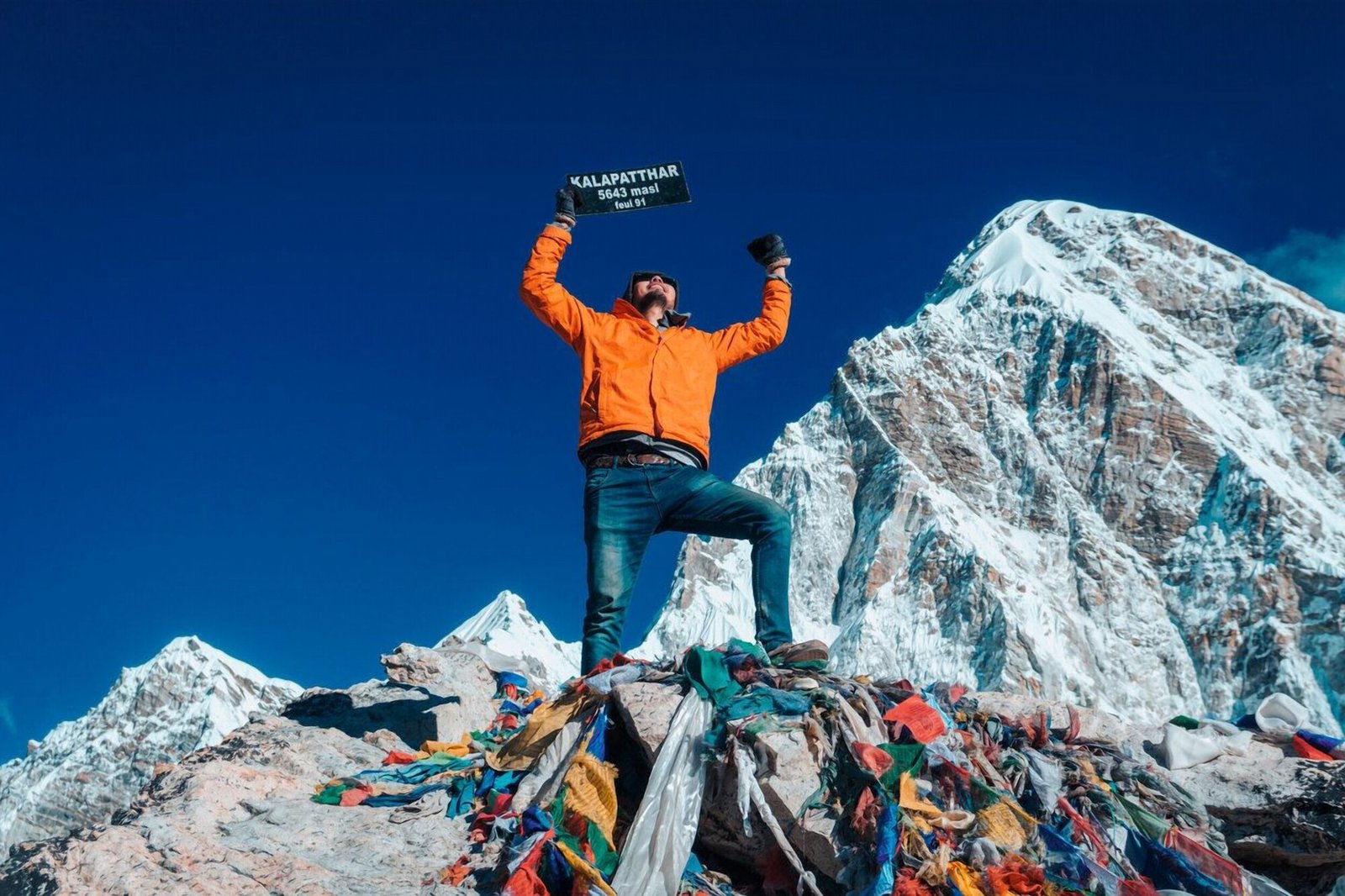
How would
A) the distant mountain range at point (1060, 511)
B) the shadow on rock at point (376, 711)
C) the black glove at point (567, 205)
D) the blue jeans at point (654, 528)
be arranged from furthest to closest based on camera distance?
1. the distant mountain range at point (1060, 511)
2. the shadow on rock at point (376, 711)
3. the black glove at point (567, 205)
4. the blue jeans at point (654, 528)

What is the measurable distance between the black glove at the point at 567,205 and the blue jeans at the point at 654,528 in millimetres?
1589

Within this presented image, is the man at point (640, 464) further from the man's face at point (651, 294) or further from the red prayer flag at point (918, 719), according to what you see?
the red prayer flag at point (918, 719)

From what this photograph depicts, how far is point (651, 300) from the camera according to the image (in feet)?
20.8

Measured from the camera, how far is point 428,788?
498cm

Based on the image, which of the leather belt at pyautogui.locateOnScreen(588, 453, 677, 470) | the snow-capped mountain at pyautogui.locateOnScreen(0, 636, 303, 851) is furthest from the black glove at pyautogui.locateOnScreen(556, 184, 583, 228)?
the snow-capped mountain at pyautogui.locateOnScreen(0, 636, 303, 851)

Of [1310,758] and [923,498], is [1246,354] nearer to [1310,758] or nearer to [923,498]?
[923,498]

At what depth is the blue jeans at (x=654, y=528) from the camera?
18.2ft

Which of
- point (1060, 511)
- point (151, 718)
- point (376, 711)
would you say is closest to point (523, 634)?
point (151, 718)

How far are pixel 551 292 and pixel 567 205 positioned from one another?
0.58 metres

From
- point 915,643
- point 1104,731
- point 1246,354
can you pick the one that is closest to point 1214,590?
point 915,643

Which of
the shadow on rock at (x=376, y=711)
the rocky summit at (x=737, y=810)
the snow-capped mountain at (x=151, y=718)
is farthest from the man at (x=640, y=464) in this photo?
the snow-capped mountain at (x=151, y=718)

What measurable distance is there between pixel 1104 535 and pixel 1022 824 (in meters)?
123

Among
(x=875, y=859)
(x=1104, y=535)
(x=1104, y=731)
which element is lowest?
(x=875, y=859)

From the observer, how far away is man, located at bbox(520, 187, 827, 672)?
5555mm
